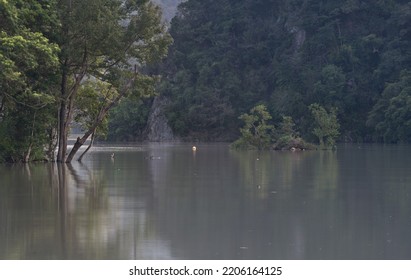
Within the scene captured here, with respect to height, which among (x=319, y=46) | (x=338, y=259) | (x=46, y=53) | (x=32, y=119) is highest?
(x=319, y=46)

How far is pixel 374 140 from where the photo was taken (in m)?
97.3

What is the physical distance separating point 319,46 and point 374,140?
1400 centimetres

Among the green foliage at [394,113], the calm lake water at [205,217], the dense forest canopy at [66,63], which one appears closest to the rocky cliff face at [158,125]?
the green foliage at [394,113]

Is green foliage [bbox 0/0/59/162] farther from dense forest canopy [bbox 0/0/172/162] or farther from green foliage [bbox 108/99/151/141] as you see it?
green foliage [bbox 108/99/151/141]

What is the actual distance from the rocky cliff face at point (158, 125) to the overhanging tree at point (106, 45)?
6941 cm

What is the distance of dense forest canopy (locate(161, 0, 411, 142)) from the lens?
97.3 m

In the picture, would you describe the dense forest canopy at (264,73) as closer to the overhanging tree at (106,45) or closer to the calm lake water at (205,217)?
the overhanging tree at (106,45)

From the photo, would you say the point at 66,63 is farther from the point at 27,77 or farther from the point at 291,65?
the point at 291,65

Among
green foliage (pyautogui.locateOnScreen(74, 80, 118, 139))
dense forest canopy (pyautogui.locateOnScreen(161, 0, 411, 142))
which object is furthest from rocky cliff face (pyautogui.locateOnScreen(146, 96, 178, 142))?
green foliage (pyautogui.locateOnScreen(74, 80, 118, 139))

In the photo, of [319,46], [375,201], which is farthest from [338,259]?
[319,46]

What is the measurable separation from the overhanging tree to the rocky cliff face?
6941 centimetres

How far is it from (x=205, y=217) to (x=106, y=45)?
23017 mm

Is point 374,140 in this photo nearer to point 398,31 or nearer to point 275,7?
point 398,31

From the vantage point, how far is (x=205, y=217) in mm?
18406
